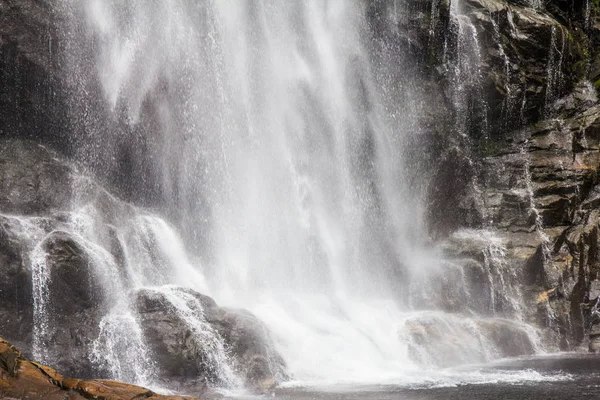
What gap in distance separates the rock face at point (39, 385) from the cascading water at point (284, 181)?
8361mm

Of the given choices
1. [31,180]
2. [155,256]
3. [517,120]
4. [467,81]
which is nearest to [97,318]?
[155,256]

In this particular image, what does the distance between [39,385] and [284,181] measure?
65.2 ft

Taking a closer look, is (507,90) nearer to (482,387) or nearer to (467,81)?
(467,81)

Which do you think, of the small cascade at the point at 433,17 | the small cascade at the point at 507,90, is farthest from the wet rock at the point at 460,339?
the small cascade at the point at 433,17

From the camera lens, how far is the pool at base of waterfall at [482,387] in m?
14.9

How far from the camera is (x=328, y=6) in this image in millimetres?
33500

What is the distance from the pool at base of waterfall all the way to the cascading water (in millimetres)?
2142

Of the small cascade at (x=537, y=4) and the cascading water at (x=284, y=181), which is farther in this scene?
the small cascade at (x=537, y=4)

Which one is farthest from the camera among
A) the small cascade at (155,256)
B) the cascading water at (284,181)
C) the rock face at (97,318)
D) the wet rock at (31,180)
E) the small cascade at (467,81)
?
the small cascade at (467,81)

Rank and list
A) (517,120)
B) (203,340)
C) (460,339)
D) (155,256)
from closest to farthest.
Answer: (203,340), (460,339), (155,256), (517,120)

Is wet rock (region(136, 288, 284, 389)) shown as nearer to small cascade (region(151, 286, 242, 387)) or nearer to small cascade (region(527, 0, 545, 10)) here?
small cascade (region(151, 286, 242, 387))

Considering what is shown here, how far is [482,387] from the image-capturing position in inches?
627

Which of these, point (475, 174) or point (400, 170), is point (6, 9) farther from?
point (475, 174)

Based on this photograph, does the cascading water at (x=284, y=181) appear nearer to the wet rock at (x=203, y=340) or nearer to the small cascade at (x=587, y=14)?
the wet rock at (x=203, y=340)
